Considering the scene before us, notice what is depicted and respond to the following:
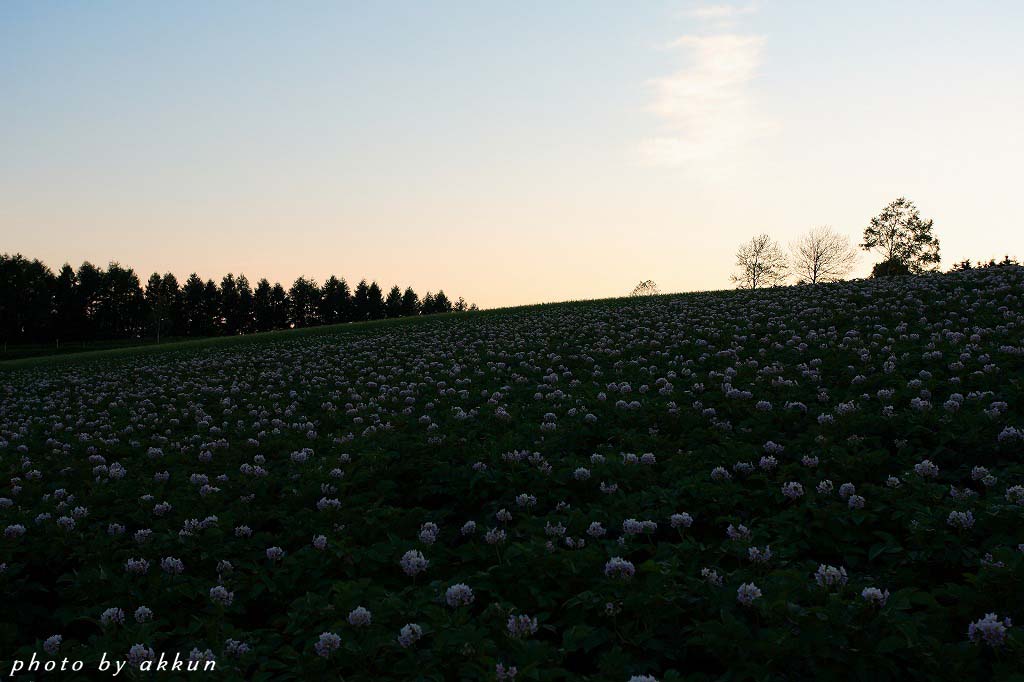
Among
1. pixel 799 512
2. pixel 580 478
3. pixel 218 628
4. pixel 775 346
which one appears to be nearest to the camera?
pixel 218 628

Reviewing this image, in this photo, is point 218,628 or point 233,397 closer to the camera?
point 218,628

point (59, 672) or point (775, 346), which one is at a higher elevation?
point (775, 346)

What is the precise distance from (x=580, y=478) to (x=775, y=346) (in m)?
9.23

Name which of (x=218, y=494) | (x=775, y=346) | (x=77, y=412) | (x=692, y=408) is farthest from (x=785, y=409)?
(x=77, y=412)

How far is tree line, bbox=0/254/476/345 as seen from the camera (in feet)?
327

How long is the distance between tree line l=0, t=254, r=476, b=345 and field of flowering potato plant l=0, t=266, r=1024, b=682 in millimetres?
102121

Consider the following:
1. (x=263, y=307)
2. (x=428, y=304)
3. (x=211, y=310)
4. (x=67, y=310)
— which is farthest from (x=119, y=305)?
(x=428, y=304)

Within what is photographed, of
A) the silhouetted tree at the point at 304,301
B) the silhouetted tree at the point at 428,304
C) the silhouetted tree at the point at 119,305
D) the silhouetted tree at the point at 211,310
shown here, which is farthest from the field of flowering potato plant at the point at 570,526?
the silhouetted tree at the point at 428,304

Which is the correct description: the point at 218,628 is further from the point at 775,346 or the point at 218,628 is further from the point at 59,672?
the point at 775,346

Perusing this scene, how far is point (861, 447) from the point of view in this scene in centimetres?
804

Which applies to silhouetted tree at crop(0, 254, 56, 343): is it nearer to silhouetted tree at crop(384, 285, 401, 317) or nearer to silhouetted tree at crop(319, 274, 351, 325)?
silhouetted tree at crop(319, 274, 351, 325)

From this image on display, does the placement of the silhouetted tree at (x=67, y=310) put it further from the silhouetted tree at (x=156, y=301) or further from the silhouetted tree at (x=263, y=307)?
the silhouetted tree at (x=263, y=307)

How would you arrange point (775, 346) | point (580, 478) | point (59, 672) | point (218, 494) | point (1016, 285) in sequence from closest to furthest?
point (59, 672), point (580, 478), point (218, 494), point (775, 346), point (1016, 285)

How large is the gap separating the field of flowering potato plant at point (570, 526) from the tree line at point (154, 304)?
102121 millimetres
